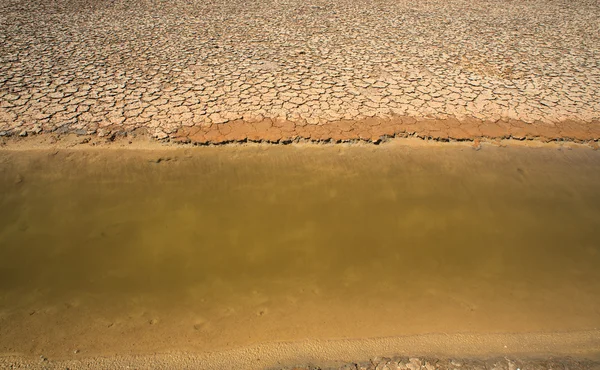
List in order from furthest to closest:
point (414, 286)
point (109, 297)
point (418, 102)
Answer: point (418, 102) < point (414, 286) < point (109, 297)

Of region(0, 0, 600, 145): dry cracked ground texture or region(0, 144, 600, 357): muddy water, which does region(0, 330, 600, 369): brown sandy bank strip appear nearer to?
region(0, 144, 600, 357): muddy water

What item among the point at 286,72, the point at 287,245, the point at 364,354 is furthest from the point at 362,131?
the point at 364,354

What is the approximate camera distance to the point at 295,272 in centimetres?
293

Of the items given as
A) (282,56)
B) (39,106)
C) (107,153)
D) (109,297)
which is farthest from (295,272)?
(282,56)

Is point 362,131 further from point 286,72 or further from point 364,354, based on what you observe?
point 364,354

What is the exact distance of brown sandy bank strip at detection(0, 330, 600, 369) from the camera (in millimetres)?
2328

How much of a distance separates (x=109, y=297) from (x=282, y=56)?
4155mm

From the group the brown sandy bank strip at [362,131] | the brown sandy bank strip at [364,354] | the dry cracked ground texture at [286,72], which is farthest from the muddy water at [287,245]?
the dry cracked ground texture at [286,72]

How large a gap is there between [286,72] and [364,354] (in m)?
3.88

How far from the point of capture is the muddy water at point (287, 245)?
2596 mm

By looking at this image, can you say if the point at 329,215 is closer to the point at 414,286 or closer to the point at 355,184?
the point at 355,184

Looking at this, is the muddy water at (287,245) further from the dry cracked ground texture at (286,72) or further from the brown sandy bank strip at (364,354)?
the dry cracked ground texture at (286,72)

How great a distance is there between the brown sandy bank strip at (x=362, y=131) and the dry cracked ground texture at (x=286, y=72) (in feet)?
0.06

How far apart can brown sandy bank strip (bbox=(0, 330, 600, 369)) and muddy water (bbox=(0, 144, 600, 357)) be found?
6 cm
